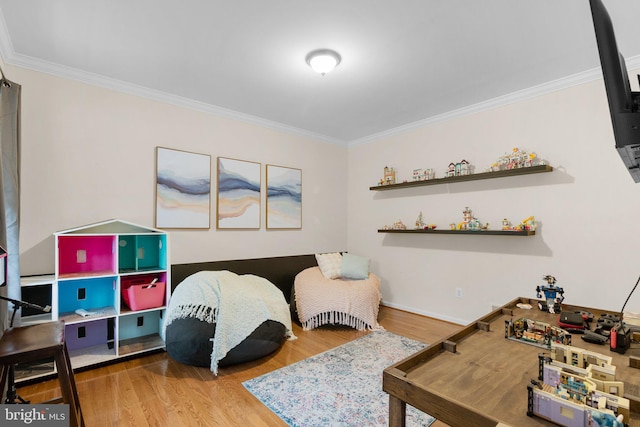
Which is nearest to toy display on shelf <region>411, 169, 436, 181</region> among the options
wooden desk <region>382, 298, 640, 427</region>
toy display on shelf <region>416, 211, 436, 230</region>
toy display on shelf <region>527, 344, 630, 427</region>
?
toy display on shelf <region>416, 211, 436, 230</region>

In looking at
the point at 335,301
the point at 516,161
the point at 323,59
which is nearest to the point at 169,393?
the point at 335,301

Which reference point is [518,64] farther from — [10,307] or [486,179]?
[10,307]

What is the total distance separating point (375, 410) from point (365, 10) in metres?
2.54

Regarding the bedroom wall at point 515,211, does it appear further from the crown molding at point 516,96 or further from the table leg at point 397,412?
the table leg at point 397,412

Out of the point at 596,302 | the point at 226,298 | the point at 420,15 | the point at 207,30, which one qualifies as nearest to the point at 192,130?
the point at 207,30

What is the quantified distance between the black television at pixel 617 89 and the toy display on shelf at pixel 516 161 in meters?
2.16

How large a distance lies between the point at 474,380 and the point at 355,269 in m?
2.80

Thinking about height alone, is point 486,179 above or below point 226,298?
above

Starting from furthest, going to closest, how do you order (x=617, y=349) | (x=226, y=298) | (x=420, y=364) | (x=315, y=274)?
1. (x=315, y=274)
2. (x=226, y=298)
3. (x=617, y=349)
4. (x=420, y=364)

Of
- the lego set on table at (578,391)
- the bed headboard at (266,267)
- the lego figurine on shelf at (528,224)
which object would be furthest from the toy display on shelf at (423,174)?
the lego set on table at (578,391)

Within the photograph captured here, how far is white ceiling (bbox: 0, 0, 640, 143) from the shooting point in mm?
1913

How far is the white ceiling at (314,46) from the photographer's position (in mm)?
1913

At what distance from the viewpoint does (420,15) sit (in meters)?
1.97

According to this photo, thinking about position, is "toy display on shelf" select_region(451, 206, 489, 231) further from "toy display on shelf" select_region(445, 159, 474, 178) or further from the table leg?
the table leg
